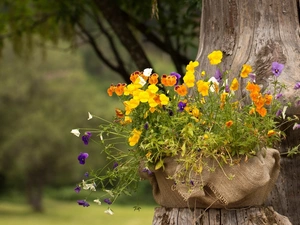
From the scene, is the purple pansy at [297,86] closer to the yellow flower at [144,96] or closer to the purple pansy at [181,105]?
the purple pansy at [181,105]

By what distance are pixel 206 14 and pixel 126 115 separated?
109 cm

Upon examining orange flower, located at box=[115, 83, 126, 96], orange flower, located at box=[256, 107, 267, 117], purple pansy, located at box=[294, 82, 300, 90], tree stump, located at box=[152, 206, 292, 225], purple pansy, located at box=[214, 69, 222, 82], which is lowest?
tree stump, located at box=[152, 206, 292, 225]

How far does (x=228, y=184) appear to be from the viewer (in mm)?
3545

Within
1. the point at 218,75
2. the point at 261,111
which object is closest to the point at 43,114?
the point at 218,75

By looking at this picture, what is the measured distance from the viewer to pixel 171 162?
358 centimetres

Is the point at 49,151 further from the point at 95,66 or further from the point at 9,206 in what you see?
the point at 95,66

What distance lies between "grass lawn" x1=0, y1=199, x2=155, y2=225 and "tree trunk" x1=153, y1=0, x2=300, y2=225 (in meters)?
33.3

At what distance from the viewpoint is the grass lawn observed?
131 feet

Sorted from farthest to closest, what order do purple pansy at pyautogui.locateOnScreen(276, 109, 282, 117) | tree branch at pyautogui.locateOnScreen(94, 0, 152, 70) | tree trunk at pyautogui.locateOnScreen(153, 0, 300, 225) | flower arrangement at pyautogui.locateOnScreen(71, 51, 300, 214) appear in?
tree branch at pyautogui.locateOnScreen(94, 0, 152, 70), tree trunk at pyautogui.locateOnScreen(153, 0, 300, 225), purple pansy at pyautogui.locateOnScreen(276, 109, 282, 117), flower arrangement at pyautogui.locateOnScreen(71, 51, 300, 214)

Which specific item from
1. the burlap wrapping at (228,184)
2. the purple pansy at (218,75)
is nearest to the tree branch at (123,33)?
the purple pansy at (218,75)

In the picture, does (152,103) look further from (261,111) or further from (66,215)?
(66,215)

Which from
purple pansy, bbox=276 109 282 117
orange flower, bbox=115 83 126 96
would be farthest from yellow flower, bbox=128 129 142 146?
purple pansy, bbox=276 109 282 117

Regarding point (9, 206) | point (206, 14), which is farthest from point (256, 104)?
point (9, 206)

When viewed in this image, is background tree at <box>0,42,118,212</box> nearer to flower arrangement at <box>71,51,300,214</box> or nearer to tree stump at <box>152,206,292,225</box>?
tree stump at <box>152,206,292,225</box>
